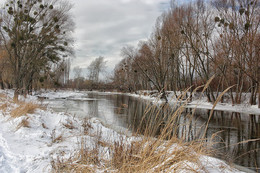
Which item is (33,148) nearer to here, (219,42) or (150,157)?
(150,157)

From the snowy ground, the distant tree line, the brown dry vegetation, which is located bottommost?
the snowy ground

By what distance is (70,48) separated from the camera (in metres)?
17.1

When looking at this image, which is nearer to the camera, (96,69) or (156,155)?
(156,155)

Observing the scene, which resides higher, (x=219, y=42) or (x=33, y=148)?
(x=219, y=42)

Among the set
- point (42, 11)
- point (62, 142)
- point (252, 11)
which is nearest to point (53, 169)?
point (62, 142)

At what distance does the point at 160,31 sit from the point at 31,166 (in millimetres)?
20797

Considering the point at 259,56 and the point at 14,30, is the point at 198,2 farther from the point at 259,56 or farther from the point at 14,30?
the point at 14,30

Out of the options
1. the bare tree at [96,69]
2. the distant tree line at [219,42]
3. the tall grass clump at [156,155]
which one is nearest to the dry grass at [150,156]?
the tall grass clump at [156,155]

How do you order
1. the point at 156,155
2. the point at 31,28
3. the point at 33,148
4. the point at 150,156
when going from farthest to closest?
the point at 31,28
the point at 33,148
the point at 150,156
the point at 156,155

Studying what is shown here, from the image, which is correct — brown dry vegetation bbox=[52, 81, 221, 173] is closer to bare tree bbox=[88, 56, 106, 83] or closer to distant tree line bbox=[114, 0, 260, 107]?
distant tree line bbox=[114, 0, 260, 107]

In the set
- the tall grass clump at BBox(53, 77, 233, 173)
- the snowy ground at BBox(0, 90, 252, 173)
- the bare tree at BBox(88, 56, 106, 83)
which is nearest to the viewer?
the tall grass clump at BBox(53, 77, 233, 173)

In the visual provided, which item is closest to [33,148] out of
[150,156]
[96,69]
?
[150,156]

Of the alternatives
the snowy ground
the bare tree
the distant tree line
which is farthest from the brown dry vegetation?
the bare tree

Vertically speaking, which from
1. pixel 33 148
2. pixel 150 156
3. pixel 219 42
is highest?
pixel 219 42
